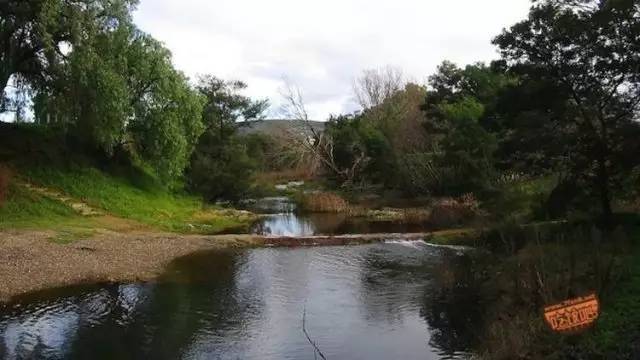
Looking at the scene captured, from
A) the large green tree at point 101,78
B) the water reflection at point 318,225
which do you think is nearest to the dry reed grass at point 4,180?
the large green tree at point 101,78

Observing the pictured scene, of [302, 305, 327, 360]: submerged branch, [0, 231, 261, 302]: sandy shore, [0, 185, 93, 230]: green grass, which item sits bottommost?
[302, 305, 327, 360]: submerged branch

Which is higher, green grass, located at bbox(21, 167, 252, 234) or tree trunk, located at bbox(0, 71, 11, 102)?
tree trunk, located at bbox(0, 71, 11, 102)

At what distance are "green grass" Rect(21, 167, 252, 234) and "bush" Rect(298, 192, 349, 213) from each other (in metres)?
8.93

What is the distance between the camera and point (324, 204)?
50.8 meters

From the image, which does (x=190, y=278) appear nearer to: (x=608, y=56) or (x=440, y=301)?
(x=440, y=301)

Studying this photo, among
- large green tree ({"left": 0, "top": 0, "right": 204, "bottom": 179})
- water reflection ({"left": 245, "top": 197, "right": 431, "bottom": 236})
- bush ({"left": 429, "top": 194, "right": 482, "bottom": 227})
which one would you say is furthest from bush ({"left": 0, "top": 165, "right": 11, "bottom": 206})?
bush ({"left": 429, "top": 194, "right": 482, "bottom": 227})

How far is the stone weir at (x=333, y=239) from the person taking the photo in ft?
104

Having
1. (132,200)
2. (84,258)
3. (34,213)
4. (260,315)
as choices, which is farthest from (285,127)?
(260,315)

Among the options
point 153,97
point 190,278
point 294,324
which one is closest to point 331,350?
point 294,324

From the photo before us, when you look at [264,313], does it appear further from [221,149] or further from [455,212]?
[221,149]

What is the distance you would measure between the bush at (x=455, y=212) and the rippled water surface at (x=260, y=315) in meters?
13.0

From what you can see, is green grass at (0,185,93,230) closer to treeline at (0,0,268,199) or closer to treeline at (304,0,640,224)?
treeline at (0,0,268,199)

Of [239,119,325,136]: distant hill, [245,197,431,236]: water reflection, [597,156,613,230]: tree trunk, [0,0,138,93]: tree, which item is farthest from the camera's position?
[239,119,325,136]: distant hill

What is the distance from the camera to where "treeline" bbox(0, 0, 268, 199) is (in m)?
34.6
